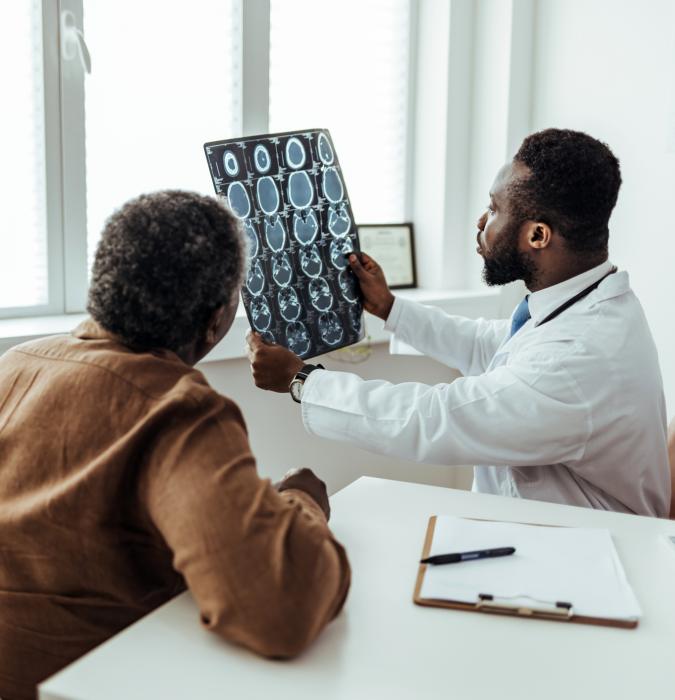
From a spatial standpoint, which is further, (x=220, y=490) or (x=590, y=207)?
(x=590, y=207)

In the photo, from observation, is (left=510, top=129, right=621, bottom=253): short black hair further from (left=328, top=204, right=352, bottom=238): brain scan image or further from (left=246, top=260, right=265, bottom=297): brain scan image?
(left=246, top=260, right=265, bottom=297): brain scan image

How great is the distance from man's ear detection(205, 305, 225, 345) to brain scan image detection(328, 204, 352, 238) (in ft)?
2.36

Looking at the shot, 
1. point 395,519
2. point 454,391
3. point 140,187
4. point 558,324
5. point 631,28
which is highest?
point 631,28

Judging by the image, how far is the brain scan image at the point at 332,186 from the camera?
71.8 inches

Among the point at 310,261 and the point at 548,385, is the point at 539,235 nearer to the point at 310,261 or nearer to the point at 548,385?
the point at 548,385

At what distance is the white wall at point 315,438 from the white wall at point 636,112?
0.76m

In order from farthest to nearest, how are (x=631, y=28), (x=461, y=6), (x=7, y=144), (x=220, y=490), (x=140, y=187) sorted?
(x=461, y=6) < (x=631, y=28) < (x=140, y=187) < (x=7, y=144) < (x=220, y=490)

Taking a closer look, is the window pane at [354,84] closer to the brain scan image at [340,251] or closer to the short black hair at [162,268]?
Answer: the brain scan image at [340,251]

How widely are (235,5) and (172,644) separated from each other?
2150 millimetres

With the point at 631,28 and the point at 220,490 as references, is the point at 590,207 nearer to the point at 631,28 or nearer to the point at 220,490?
the point at 220,490

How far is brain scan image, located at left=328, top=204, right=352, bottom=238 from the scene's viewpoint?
72.4 inches

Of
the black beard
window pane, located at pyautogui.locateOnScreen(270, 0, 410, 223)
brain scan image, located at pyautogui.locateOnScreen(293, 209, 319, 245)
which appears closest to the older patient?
brain scan image, located at pyautogui.locateOnScreen(293, 209, 319, 245)

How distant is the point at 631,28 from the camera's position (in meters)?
2.98

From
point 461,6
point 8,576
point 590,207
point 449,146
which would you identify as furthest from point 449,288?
point 8,576
